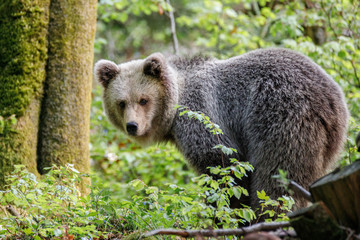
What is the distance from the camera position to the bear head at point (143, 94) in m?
5.45

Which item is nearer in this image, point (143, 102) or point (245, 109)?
point (245, 109)

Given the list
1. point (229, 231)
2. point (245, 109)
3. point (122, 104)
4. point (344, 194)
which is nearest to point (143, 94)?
point (122, 104)

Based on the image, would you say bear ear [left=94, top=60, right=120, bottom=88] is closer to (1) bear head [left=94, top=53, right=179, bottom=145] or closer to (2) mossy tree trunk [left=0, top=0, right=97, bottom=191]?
(1) bear head [left=94, top=53, right=179, bottom=145]

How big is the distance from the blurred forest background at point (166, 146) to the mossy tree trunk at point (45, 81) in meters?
0.45

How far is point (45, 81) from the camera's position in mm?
4973

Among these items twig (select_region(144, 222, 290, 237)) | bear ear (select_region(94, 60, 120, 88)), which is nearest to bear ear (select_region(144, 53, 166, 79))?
bear ear (select_region(94, 60, 120, 88))

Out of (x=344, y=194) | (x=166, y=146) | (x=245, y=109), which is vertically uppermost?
(x=245, y=109)

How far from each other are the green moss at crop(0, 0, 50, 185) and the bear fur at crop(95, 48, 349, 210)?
1.11 meters

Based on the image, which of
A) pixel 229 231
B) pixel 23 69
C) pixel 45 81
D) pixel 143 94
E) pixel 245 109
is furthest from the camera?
pixel 143 94

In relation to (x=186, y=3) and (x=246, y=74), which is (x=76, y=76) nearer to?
(x=246, y=74)

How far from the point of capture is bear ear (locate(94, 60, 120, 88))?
5734 mm

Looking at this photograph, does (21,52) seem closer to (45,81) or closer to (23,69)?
(23,69)

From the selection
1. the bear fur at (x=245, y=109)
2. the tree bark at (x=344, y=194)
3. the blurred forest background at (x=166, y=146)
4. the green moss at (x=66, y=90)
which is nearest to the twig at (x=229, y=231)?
the tree bark at (x=344, y=194)

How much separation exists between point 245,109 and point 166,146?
9.37ft
